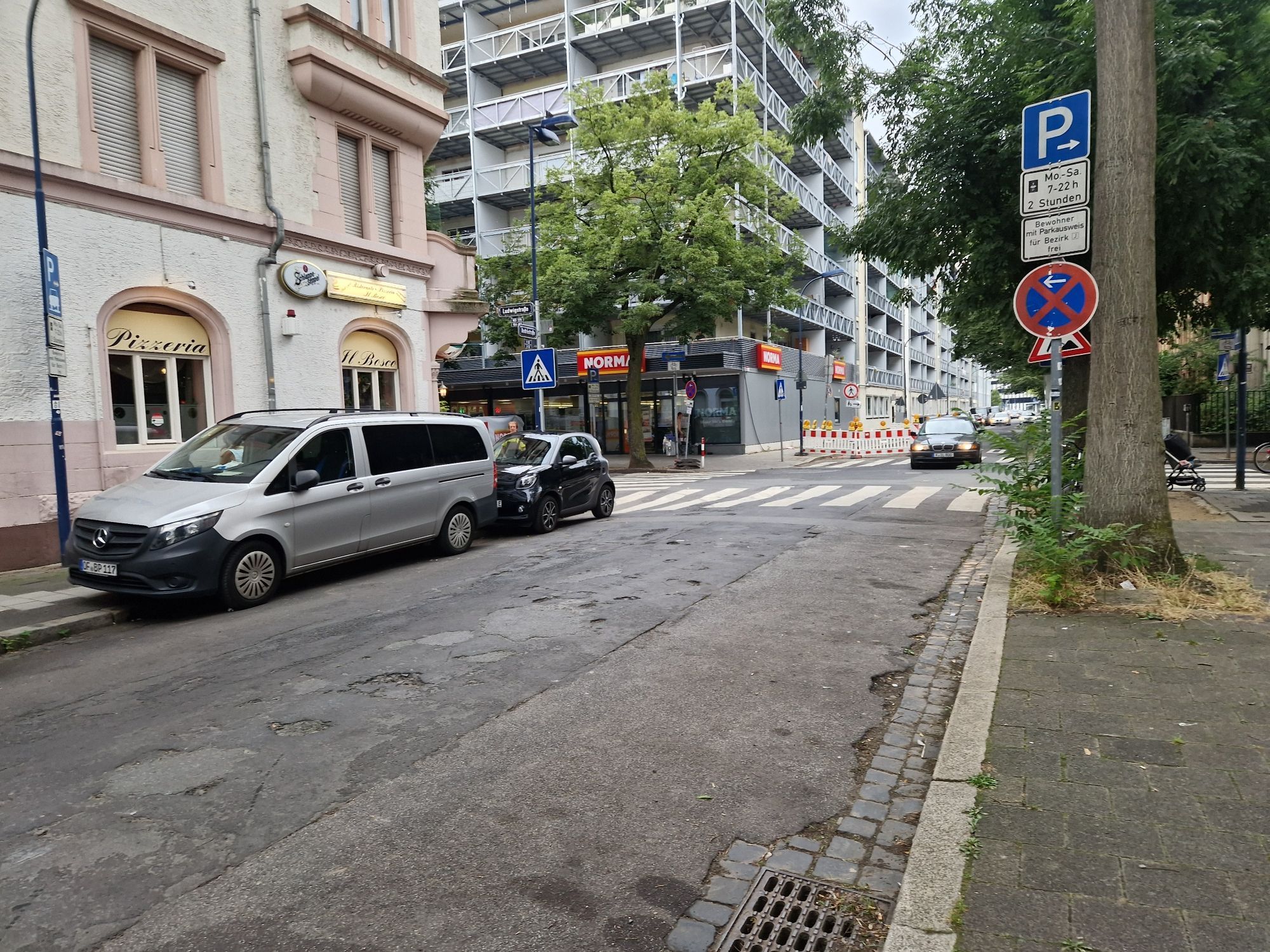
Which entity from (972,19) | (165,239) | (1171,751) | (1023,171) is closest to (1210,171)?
(1023,171)

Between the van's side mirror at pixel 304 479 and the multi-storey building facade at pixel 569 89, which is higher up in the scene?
the multi-storey building facade at pixel 569 89

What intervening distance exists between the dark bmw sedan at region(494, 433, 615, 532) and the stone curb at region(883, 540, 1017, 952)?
7669mm

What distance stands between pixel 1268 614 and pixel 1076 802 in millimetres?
3762

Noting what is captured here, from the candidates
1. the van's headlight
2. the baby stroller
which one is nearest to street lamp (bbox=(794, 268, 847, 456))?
the baby stroller

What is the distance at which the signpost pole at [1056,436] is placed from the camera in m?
6.96

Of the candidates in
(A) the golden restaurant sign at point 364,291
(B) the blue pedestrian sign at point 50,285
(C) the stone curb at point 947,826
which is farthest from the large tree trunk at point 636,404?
(C) the stone curb at point 947,826

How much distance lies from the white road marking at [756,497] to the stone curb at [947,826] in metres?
10.2

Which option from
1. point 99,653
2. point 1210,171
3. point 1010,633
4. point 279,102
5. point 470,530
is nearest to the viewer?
point 1010,633

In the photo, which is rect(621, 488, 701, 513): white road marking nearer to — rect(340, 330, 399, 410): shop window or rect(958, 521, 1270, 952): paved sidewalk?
rect(340, 330, 399, 410): shop window

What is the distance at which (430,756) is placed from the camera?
13.5ft

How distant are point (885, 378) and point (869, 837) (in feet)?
203

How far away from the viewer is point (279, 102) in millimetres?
13320

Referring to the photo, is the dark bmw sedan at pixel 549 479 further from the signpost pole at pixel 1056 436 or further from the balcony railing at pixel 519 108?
the balcony railing at pixel 519 108

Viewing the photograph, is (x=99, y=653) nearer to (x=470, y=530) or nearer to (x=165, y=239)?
(x=470, y=530)
